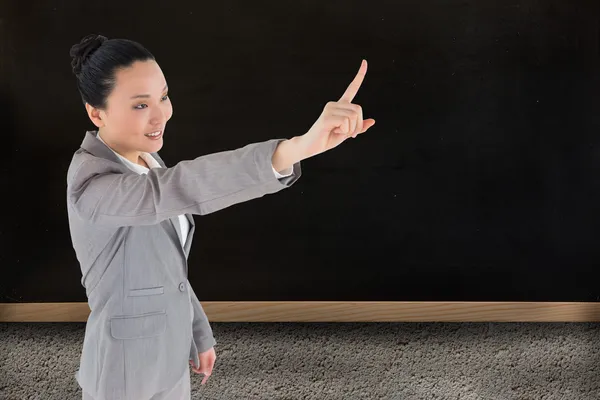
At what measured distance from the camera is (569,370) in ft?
7.73

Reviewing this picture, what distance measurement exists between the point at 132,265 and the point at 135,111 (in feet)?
0.86

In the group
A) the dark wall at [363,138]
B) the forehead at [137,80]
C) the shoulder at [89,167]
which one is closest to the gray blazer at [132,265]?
the shoulder at [89,167]

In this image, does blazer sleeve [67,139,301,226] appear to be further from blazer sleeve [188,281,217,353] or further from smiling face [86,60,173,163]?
blazer sleeve [188,281,217,353]

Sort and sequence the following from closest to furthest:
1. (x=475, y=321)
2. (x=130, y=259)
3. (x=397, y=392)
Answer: (x=130, y=259) < (x=397, y=392) < (x=475, y=321)

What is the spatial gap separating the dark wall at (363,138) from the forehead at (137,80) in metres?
1.35

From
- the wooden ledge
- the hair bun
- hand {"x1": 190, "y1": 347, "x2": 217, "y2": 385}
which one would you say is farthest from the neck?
the wooden ledge

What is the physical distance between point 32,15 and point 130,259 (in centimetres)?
165

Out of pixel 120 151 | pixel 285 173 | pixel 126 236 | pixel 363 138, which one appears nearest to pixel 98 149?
pixel 120 151

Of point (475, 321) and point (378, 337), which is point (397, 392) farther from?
point (475, 321)

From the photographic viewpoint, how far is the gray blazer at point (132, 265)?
0.96 metres

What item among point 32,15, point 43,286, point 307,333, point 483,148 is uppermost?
point 32,15

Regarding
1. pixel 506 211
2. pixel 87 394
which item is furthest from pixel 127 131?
pixel 506 211

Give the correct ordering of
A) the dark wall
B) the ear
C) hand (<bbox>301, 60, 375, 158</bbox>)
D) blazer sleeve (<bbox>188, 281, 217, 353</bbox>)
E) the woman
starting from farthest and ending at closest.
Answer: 1. the dark wall
2. blazer sleeve (<bbox>188, 281, 217, 353</bbox>)
3. the ear
4. the woman
5. hand (<bbox>301, 60, 375, 158</bbox>)

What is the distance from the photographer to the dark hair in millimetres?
1079
